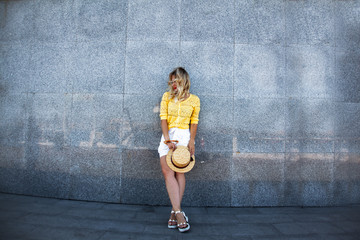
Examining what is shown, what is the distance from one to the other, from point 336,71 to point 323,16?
1.30 metres

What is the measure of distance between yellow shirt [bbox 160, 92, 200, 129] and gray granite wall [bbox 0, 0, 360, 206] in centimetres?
91

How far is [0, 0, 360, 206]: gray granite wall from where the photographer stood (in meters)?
4.67

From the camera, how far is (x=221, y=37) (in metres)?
4.81

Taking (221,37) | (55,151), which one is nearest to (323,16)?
(221,37)

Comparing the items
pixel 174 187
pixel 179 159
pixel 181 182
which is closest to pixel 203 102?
pixel 179 159

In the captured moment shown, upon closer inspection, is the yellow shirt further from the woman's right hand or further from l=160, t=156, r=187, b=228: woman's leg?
l=160, t=156, r=187, b=228: woman's leg

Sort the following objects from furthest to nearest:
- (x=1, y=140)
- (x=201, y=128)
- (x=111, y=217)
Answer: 1. (x=1, y=140)
2. (x=201, y=128)
3. (x=111, y=217)

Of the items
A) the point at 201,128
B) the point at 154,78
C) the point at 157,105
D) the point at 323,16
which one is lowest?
the point at 201,128

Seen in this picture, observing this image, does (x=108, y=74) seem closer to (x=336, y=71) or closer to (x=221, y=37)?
(x=221, y=37)

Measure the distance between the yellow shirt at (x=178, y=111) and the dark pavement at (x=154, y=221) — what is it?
1.74 metres

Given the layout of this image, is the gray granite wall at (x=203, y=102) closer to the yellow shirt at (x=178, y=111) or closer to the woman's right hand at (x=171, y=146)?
the yellow shirt at (x=178, y=111)

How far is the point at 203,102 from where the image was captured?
4715mm

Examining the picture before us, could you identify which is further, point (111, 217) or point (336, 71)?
point (336, 71)

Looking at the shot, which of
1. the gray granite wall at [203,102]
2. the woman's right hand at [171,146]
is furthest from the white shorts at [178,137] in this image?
the gray granite wall at [203,102]
